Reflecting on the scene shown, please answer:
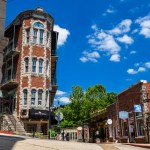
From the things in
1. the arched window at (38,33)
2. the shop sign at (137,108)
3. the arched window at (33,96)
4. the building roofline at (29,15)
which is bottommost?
the shop sign at (137,108)

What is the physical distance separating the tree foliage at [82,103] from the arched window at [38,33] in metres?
27.8

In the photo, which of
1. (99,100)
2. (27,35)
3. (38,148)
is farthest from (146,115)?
(99,100)

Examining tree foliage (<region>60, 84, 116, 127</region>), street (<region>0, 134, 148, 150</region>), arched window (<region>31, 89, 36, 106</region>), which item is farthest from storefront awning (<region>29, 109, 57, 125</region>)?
tree foliage (<region>60, 84, 116, 127</region>)

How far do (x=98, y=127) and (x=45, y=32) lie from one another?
15598 mm

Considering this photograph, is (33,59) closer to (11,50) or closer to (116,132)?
(11,50)

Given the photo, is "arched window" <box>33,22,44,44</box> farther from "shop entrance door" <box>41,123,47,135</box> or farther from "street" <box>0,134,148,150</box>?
"street" <box>0,134,148,150</box>

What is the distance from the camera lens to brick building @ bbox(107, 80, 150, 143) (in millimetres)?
27922

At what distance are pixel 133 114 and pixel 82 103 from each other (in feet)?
121

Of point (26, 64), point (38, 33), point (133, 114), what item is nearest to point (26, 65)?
point (26, 64)

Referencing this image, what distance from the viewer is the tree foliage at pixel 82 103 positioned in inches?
2591

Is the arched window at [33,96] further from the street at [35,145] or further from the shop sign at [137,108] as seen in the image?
the street at [35,145]

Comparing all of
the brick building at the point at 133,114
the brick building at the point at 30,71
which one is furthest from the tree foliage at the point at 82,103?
the brick building at the point at 133,114

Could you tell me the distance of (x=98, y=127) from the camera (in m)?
45.0

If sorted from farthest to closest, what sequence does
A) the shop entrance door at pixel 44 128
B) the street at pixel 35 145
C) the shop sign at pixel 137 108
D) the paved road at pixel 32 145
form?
the shop entrance door at pixel 44 128, the shop sign at pixel 137 108, the street at pixel 35 145, the paved road at pixel 32 145
